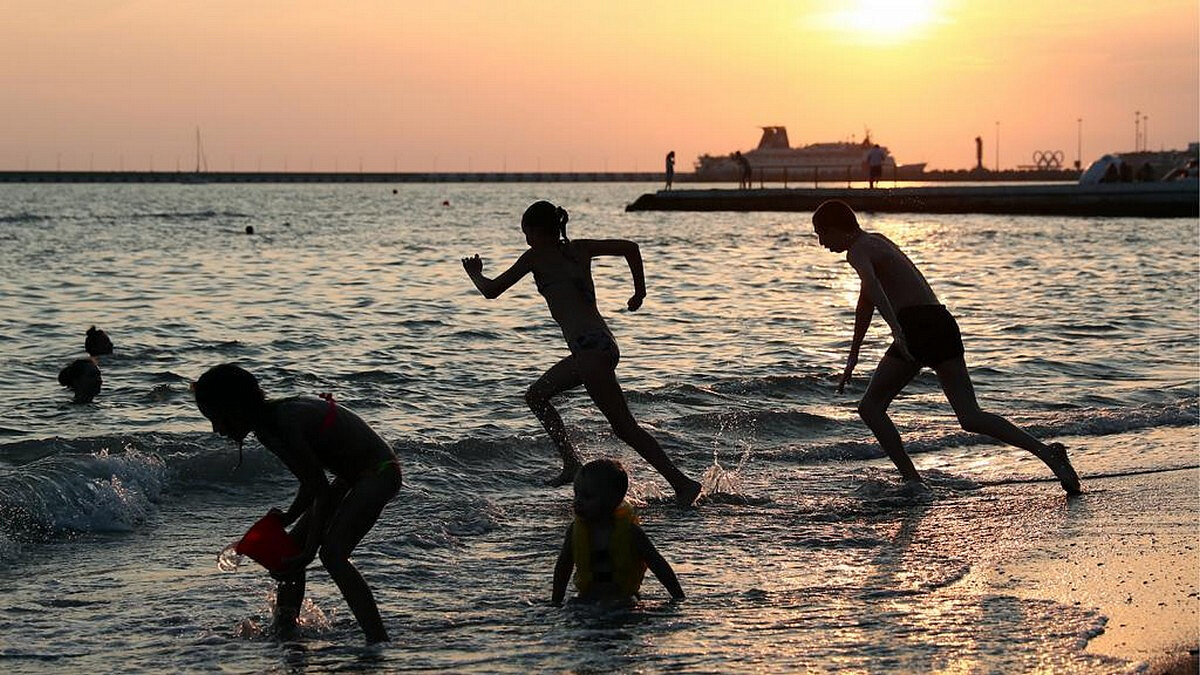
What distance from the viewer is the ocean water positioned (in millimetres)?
A: 6598

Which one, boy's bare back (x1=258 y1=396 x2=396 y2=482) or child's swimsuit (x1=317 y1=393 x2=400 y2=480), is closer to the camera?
boy's bare back (x1=258 y1=396 x2=396 y2=482)

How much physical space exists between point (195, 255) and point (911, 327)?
3379 cm

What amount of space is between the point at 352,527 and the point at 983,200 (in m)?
57.5

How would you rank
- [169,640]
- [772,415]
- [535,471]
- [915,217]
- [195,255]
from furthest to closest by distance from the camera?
[915,217], [195,255], [772,415], [535,471], [169,640]

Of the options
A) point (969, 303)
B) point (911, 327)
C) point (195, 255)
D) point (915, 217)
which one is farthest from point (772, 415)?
point (915, 217)

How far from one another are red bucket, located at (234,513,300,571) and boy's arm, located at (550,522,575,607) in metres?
1.29

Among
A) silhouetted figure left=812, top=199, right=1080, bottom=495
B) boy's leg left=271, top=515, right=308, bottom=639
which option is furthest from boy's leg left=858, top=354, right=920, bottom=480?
boy's leg left=271, top=515, right=308, bottom=639

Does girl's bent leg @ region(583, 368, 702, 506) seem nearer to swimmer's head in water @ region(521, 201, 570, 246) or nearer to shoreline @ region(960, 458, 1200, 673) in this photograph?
swimmer's head in water @ region(521, 201, 570, 246)

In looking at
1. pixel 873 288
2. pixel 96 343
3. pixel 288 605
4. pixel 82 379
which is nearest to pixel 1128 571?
pixel 873 288

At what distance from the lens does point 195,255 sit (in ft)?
133

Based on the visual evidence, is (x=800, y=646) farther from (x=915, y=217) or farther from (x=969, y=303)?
(x=915, y=217)

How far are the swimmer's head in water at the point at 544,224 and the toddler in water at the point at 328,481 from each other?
92.7 inches

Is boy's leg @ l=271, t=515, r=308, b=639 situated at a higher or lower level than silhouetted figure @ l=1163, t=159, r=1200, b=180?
lower

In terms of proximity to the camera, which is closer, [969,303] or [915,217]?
[969,303]
